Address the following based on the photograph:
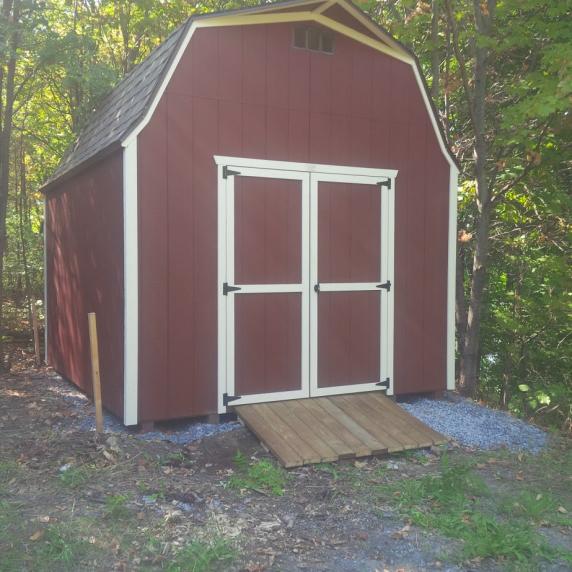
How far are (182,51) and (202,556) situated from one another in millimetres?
4103

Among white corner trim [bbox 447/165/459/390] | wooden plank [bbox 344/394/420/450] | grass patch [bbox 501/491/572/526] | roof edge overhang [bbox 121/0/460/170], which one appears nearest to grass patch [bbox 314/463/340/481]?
wooden plank [bbox 344/394/420/450]

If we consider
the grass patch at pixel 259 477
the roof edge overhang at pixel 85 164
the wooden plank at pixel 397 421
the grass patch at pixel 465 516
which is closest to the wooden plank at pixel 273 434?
the grass patch at pixel 259 477

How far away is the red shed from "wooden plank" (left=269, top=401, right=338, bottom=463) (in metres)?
0.19

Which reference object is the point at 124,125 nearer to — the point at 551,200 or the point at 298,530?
the point at 298,530

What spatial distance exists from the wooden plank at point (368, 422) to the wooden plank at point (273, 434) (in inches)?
28.0

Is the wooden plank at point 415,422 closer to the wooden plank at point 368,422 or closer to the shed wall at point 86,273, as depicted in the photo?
the wooden plank at point 368,422

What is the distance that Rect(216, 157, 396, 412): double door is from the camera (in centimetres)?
576

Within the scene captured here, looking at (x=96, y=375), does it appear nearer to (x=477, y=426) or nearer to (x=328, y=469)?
(x=328, y=469)

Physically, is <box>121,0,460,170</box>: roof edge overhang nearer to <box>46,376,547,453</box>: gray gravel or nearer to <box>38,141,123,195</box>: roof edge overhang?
<box>38,141,123,195</box>: roof edge overhang

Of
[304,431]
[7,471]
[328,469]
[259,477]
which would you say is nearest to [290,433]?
[304,431]

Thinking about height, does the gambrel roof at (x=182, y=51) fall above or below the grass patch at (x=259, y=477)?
above

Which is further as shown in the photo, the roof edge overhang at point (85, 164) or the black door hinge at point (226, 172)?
the black door hinge at point (226, 172)

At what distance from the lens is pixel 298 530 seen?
3820 millimetres

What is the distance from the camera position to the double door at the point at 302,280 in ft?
18.9
